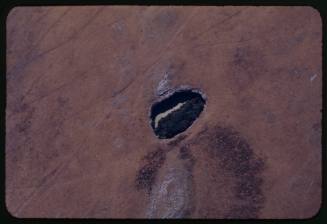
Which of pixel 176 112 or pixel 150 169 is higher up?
pixel 176 112

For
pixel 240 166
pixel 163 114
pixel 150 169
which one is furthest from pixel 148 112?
pixel 240 166

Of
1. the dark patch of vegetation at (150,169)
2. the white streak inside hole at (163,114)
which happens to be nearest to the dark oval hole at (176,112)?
the white streak inside hole at (163,114)

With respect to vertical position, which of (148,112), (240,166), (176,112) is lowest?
(240,166)

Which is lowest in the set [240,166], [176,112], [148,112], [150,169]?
[240,166]

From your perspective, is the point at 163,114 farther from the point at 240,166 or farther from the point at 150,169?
the point at 240,166

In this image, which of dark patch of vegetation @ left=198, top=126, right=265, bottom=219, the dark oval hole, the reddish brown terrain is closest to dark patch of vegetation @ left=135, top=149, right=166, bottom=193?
the reddish brown terrain

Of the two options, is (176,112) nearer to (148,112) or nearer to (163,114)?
(163,114)
